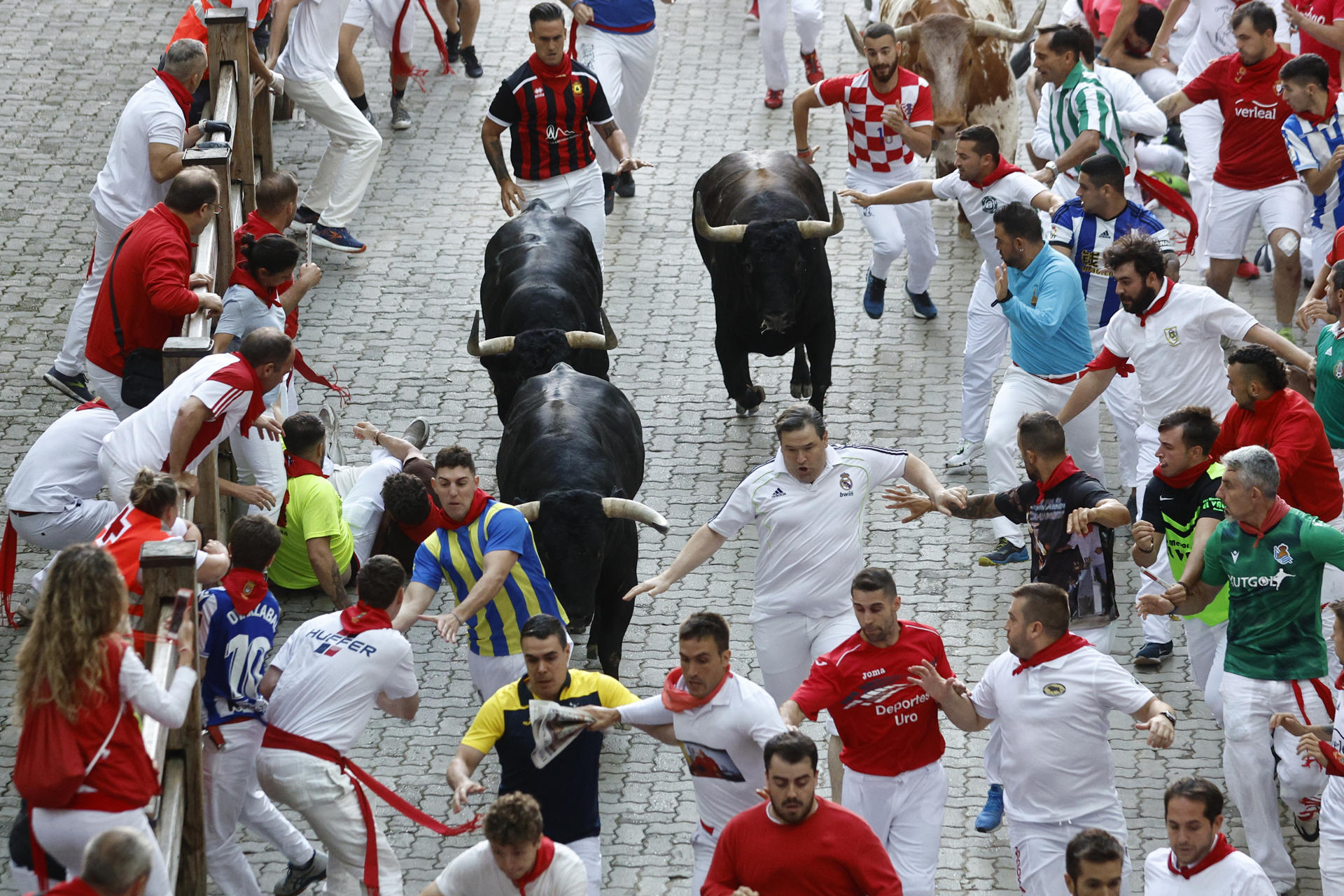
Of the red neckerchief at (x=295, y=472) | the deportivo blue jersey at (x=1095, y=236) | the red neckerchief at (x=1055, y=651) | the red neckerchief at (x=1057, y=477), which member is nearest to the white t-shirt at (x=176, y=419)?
the red neckerchief at (x=295, y=472)

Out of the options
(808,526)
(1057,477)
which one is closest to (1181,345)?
(1057,477)

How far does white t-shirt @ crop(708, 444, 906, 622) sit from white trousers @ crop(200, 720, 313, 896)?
7.39ft

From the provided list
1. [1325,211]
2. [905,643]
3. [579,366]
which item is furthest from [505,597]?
[1325,211]

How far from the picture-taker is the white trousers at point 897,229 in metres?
12.1

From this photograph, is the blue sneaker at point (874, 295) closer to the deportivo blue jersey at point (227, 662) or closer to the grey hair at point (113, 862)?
the deportivo blue jersey at point (227, 662)

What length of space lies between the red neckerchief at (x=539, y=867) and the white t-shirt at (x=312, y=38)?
27.8ft

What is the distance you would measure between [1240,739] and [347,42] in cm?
970

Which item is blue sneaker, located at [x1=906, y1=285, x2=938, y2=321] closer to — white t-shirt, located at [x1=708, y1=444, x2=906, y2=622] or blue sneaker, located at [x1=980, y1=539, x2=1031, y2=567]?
blue sneaker, located at [x1=980, y1=539, x2=1031, y2=567]

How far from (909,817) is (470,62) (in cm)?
→ 1088

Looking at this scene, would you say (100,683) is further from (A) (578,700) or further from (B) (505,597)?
(B) (505,597)

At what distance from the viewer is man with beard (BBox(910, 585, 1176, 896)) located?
662 cm

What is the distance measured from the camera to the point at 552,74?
12.0 meters

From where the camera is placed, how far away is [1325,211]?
455 inches

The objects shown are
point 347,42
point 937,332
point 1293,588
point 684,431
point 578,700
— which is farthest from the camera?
point 347,42
